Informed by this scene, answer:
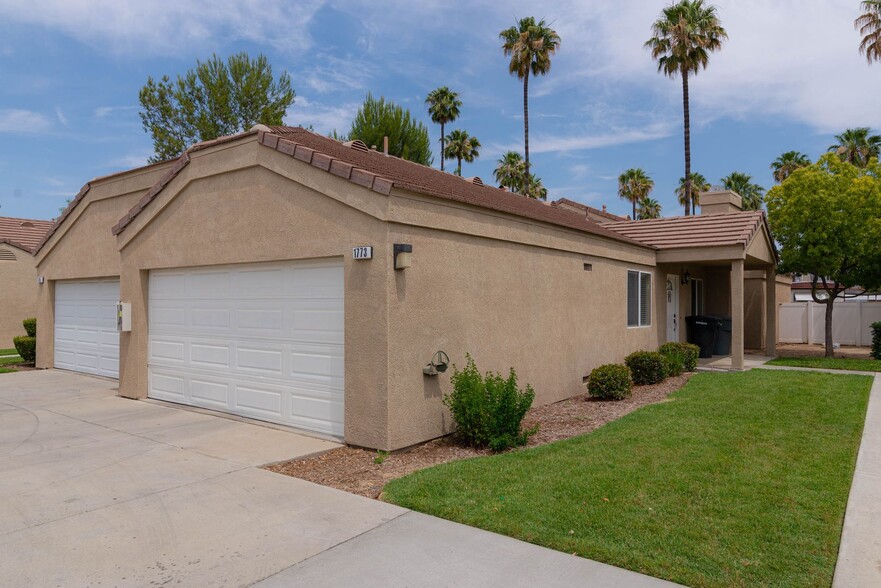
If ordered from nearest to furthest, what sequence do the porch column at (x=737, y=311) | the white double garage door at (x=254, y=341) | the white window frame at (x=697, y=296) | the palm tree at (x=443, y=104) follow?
the white double garage door at (x=254, y=341)
the porch column at (x=737, y=311)
the white window frame at (x=697, y=296)
the palm tree at (x=443, y=104)

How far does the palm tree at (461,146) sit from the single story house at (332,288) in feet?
92.5

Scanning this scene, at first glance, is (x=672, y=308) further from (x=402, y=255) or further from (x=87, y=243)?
(x=87, y=243)

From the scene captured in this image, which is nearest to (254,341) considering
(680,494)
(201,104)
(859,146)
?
(680,494)

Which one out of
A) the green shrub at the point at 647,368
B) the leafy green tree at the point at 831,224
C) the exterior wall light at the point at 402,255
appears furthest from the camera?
the leafy green tree at the point at 831,224

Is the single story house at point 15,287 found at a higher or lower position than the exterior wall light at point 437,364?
higher

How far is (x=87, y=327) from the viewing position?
1375cm

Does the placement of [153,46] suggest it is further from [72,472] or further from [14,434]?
[72,472]

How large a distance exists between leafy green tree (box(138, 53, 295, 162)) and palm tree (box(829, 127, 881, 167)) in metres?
31.6

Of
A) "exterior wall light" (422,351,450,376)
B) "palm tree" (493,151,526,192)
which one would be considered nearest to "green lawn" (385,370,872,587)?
"exterior wall light" (422,351,450,376)

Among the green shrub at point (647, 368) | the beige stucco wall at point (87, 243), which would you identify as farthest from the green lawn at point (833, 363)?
the beige stucco wall at point (87, 243)

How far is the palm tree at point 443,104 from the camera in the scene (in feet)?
129

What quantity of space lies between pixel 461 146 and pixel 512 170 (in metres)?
4.48

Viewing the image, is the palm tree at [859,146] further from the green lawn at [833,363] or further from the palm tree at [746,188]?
the green lawn at [833,363]

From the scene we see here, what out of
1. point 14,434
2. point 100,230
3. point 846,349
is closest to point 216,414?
point 14,434
